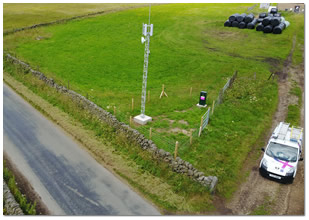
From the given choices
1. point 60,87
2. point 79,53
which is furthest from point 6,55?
point 60,87

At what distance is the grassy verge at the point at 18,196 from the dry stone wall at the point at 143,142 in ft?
Result: 25.2

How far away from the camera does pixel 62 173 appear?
18.1m

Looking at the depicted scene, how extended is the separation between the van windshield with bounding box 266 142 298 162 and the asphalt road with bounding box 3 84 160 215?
332 inches

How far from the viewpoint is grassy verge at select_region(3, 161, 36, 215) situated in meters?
14.9

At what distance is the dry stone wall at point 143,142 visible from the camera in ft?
54.9

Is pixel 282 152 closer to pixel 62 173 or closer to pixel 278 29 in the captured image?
pixel 62 173

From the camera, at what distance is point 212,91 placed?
99.5ft

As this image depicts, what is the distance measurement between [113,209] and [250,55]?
3420 cm

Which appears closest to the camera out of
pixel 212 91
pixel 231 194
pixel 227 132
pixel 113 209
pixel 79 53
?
pixel 113 209

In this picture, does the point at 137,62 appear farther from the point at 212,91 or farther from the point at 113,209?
the point at 113,209

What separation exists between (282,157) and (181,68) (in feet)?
70.6

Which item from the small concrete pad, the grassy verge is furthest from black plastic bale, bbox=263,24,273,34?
the grassy verge

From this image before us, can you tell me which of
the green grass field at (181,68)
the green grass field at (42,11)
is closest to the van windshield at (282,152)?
the green grass field at (181,68)

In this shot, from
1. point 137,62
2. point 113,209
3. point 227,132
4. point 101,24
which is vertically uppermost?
point 101,24
